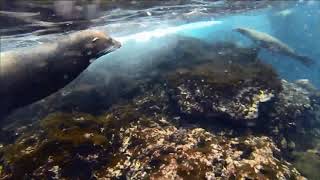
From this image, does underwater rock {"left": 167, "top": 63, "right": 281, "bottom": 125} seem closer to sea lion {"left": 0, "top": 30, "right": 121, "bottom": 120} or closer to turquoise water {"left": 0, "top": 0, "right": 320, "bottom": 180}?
turquoise water {"left": 0, "top": 0, "right": 320, "bottom": 180}

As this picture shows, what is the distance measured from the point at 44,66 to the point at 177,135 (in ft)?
11.7

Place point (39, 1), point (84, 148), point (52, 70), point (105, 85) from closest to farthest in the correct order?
1. point (84, 148)
2. point (52, 70)
3. point (39, 1)
4. point (105, 85)

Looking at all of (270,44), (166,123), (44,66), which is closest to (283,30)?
(270,44)

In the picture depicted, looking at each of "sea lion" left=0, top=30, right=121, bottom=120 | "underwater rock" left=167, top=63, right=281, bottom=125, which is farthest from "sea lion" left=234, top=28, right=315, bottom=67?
"sea lion" left=0, top=30, right=121, bottom=120

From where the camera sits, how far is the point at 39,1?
10070 millimetres

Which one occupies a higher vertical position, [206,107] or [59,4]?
[59,4]

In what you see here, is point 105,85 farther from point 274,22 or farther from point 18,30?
point 274,22

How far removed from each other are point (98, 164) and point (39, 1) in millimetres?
5497

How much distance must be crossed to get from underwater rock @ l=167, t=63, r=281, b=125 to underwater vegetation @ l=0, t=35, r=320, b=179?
30mm

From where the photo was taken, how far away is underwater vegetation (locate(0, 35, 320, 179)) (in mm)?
7027

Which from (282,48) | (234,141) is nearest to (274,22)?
(282,48)

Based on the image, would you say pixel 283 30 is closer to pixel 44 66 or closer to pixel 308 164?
pixel 308 164

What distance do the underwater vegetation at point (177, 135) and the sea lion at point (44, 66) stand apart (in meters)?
0.81

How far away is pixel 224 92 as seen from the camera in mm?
10453
